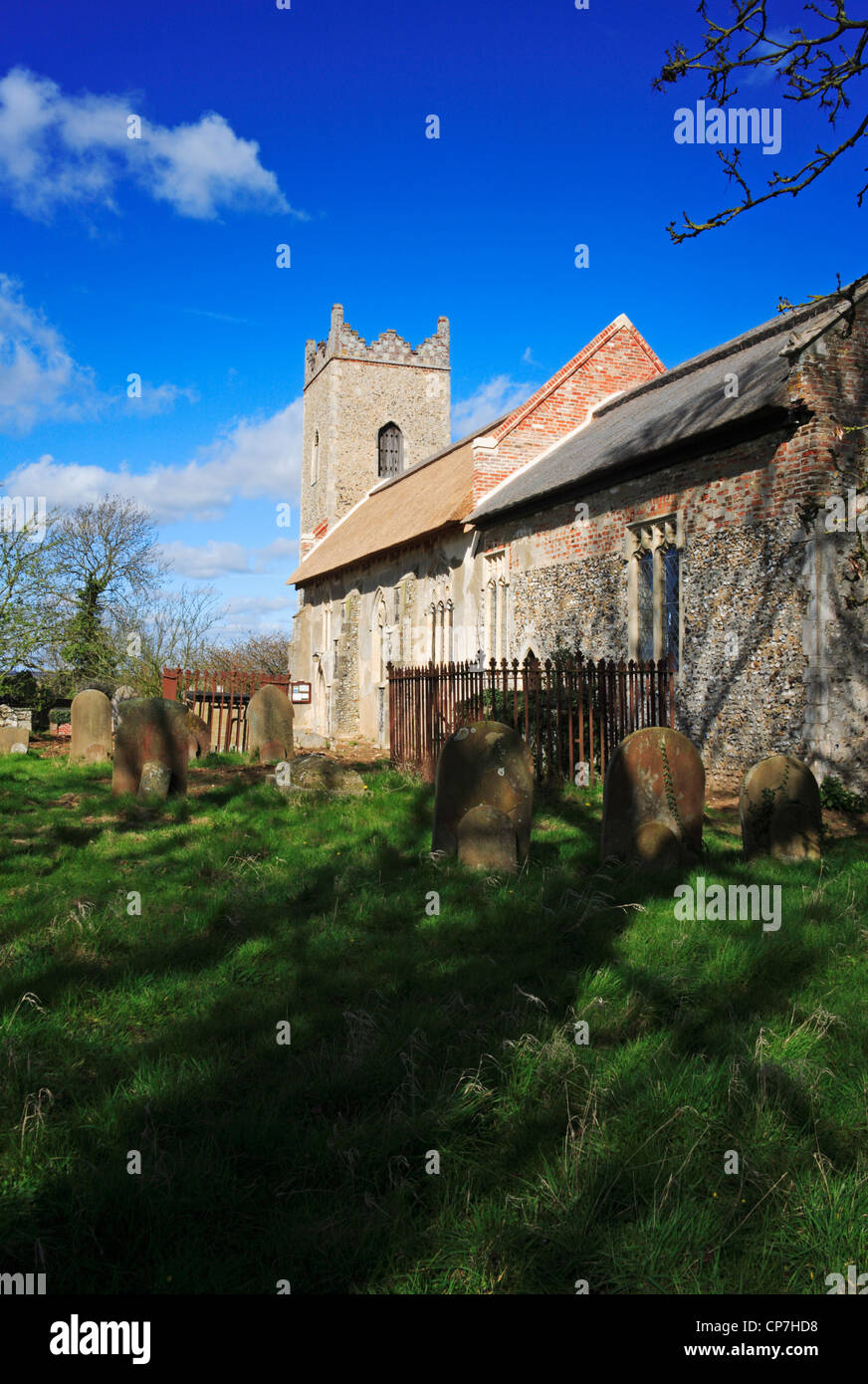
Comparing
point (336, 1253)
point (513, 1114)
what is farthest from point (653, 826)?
point (336, 1253)

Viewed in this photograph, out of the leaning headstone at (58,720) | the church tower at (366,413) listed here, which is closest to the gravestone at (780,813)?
the leaning headstone at (58,720)

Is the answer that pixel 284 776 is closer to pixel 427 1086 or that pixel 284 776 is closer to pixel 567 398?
pixel 427 1086

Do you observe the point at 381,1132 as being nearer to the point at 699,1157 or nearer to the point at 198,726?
the point at 699,1157

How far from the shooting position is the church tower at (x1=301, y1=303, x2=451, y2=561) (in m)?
35.9

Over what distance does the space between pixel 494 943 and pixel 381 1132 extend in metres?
1.86

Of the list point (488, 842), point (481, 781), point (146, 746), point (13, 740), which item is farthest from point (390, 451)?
point (488, 842)

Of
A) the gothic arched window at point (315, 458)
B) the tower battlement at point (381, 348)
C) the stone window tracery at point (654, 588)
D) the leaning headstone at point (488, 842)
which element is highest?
the tower battlement at point (381, 348)

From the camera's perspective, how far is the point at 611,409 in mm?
18672

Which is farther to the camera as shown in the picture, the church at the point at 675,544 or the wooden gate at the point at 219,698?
the wooden gate at the point at 219,698

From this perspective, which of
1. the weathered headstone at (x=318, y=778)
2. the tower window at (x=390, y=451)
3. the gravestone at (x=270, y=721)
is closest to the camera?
the weathered headstone at (x=318, y=778)

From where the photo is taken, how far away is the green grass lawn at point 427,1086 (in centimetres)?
256

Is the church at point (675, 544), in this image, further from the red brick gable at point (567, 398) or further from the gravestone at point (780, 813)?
the gravestone at point (780, 813)

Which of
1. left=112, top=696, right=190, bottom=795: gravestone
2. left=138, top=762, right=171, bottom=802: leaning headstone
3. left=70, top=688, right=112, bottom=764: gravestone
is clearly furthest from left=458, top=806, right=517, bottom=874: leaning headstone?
left=70, top=688, right=112, bottom=764: gravestone

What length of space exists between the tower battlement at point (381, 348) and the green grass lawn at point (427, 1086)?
3390 centimetres
